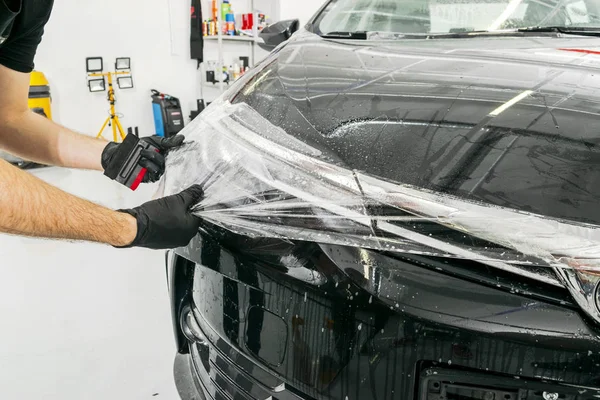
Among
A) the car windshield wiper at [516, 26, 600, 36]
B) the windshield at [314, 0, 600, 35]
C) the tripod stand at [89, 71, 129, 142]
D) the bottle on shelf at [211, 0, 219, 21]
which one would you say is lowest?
the tripod stand at [89, 71, 129, 142]

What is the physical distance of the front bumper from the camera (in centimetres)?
64

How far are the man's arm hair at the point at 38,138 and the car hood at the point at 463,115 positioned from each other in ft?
1.69

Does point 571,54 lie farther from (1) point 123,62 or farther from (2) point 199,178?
(1) point 123,62

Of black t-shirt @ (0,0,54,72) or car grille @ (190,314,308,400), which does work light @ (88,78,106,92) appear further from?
car grille @ (190,314,308,400)

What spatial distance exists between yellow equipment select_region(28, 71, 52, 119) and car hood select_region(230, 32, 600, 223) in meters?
3.29

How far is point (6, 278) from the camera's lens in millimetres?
2283

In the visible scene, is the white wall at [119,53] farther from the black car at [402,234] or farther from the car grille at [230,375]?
the car grille at [230,375]

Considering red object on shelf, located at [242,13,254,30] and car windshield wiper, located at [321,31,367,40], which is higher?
red object on shelf, located at [242,13,254,30]

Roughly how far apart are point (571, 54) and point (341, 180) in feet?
2.12

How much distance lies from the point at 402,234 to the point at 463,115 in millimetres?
253

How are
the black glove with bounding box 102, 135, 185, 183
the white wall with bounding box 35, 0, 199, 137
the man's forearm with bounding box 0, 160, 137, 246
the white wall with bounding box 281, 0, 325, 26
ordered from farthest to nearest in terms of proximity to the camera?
the white wall with bounding box 281, 0, 325, 26, the white wall with bounding box 35, 0, 199, 137, the black glove with bounding box 102, 135, 185, 183, the man's forearm with bounding box 0, 160, 137, 246

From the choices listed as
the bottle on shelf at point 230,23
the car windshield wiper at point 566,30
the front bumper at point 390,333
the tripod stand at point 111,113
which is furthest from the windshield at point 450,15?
the bottle on shelf at point 230,23

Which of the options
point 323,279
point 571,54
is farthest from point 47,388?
point 571,54

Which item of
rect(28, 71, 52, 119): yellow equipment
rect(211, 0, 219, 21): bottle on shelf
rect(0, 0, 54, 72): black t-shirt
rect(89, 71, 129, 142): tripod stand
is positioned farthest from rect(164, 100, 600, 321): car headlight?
rect(211, 0, 219, 21): bottle on shelf
